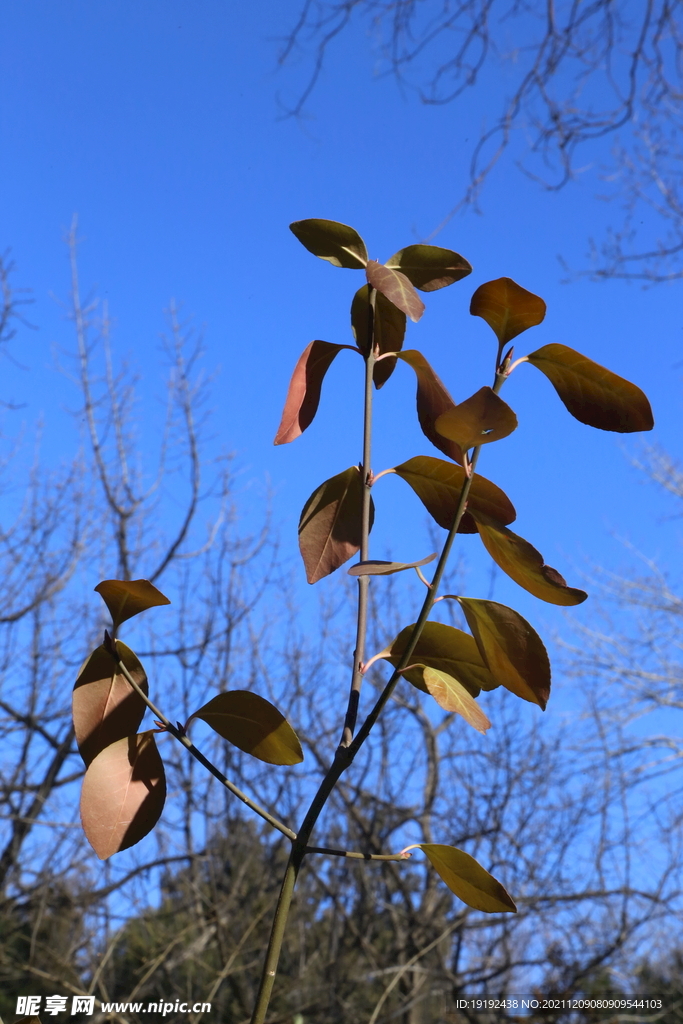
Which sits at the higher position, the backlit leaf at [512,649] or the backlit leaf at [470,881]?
the backlit leaf at [512,649]

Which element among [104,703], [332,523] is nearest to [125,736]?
[104,703]

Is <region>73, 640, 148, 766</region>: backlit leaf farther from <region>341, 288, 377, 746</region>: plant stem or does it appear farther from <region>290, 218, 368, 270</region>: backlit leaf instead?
<region>290, 218, 368, 270</region>: backlit leaf

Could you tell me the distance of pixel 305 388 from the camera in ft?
1.43

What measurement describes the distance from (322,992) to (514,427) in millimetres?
3490

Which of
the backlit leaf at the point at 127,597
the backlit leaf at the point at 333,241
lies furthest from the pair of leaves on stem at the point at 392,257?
the backlit leaf at the point at 127,597

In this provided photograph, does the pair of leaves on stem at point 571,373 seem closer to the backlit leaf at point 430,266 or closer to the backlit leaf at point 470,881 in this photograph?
the backlit leaf at point 430,266

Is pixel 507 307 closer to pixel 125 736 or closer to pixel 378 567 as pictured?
pixel 378 567

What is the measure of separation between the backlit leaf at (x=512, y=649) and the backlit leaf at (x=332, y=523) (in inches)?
3.8

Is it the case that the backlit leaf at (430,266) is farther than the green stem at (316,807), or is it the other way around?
the backlit leaf at (430,266)

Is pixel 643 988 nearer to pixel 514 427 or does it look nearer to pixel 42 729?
pixel 42 729

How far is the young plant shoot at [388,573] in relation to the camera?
0.35 metres

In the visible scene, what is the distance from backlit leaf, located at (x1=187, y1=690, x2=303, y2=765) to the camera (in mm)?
393

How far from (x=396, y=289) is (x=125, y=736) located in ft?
0.88

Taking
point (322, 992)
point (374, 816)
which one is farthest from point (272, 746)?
point (374, 816)
